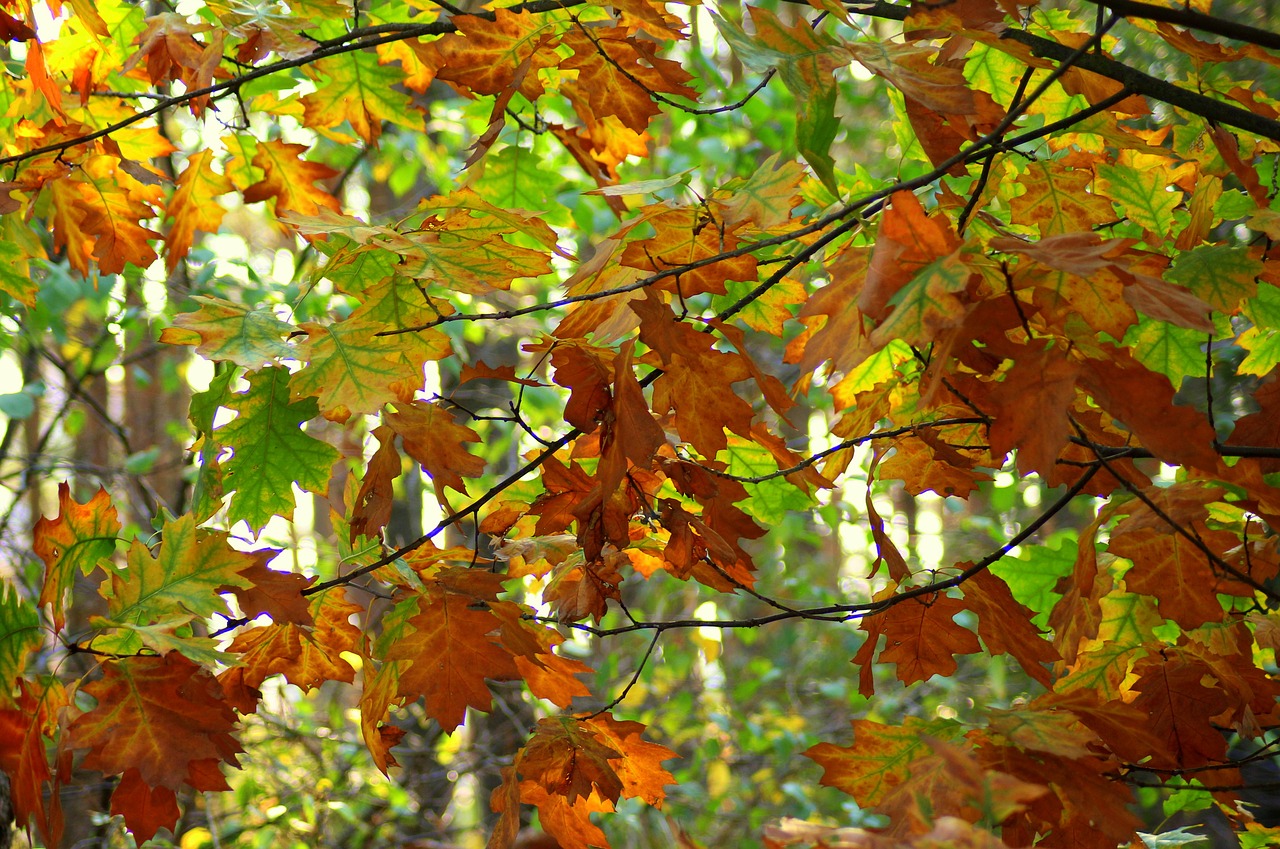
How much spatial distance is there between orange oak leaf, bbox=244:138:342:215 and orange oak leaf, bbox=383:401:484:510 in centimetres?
85

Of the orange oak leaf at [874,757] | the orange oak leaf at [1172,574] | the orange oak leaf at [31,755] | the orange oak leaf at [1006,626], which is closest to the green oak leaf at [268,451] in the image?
the orange oak leaf at [31,755]

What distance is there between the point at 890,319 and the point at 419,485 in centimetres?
375

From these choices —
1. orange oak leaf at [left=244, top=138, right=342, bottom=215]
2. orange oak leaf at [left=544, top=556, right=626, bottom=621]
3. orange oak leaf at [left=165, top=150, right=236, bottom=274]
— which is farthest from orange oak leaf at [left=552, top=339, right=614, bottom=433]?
orange oak leaf at [left=165, top=150, right=236, bottom=274]

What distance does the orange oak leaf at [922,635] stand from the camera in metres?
1.24

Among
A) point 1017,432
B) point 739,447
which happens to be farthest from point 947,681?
point 1017,432

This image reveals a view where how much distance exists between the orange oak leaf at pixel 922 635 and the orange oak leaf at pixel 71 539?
103 centimetres

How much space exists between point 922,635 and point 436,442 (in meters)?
0.69

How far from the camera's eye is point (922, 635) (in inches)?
49.5

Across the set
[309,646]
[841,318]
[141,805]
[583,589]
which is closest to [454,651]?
[583,589]

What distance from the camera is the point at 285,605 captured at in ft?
3.80

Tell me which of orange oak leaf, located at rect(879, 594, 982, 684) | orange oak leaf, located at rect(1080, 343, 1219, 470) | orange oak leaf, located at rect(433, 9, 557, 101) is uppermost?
orange oak leaf, located at rect(433, 9, 557, 101)

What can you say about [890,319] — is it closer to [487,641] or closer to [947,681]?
[487,641]

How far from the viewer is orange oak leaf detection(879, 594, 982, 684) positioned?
4.07 feet

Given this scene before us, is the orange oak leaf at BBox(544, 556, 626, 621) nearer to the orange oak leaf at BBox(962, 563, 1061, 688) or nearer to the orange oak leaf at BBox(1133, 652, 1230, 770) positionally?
the orange oak leaf at BBox(962, 563, 1061, 688)
